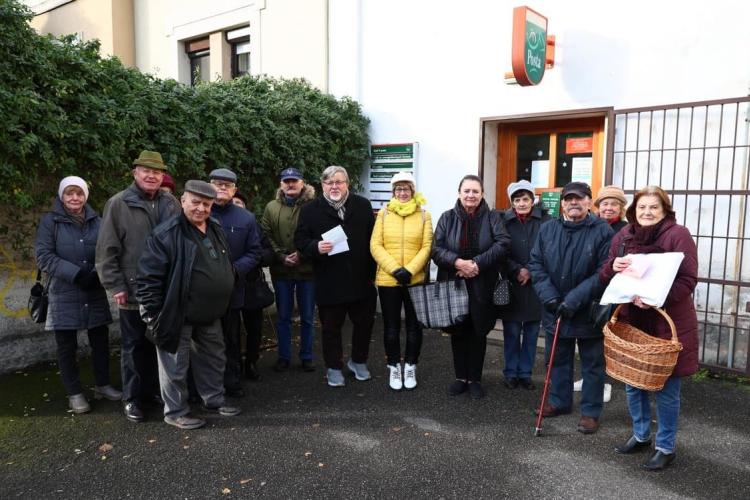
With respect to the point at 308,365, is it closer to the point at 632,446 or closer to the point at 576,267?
the point at 576,267

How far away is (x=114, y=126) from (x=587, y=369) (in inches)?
176

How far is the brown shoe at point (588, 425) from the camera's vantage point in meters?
4.04

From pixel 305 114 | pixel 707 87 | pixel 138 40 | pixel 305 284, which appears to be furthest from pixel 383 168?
pixel 138 40

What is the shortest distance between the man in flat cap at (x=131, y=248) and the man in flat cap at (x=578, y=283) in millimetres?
2887

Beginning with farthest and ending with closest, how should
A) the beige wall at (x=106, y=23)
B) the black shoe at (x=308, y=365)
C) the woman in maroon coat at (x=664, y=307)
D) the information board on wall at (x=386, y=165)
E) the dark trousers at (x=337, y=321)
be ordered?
1. the beige wall at (x=106, y=23)
2. the information board on wall at (x=386, y=165)
3. the black shoe at (x=308, y=365)
4. the dark trousers at (x=337, y=321)
5. the woman in maroon coat at (x=664, y=307)

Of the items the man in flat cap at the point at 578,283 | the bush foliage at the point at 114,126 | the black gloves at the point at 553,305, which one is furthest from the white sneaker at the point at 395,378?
the bush foliage at the point at 114,126

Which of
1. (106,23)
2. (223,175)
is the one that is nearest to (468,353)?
(223,175)

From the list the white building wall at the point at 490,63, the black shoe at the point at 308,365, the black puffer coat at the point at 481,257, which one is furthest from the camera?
the black shoe at the point at 308,365

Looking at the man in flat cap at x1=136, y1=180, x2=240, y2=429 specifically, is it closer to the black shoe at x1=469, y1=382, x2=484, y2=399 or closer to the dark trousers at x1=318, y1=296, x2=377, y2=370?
the dark trousers at x1=318, y1=296, x2=377, y2=370

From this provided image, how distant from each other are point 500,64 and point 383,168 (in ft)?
6.95

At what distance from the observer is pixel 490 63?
6637 millimetres

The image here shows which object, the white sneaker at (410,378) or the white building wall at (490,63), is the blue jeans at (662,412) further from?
the white building wall at (490,63)

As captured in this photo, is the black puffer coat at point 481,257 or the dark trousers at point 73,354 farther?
the black puffer coat at point 481,257

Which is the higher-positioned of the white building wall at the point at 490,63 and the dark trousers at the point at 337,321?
the white building wall at the point at 490,63
